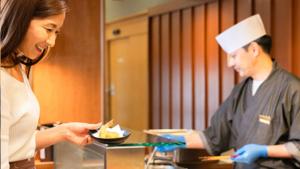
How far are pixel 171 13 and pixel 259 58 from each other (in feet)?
7.33

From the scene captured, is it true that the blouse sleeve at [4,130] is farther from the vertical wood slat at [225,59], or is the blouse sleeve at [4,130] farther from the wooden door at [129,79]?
the wooden door at [129,79]

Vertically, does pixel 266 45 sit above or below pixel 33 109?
above

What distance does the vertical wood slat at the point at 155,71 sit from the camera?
15.6 ft

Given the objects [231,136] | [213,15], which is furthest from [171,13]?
[231,136]

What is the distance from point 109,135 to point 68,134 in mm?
127

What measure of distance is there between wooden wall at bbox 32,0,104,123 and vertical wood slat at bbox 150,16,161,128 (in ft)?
6.85

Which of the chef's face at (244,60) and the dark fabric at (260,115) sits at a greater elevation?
the chef's face at (244,60)

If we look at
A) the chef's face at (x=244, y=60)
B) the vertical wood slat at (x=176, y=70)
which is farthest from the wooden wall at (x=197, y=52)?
the chef's face at (x=244, y=60)

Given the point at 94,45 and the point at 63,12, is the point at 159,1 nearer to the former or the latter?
the point at 94,45

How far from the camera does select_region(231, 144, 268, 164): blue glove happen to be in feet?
6.94

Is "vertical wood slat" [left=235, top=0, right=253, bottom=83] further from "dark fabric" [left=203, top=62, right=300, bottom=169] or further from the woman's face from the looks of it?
the woman's face

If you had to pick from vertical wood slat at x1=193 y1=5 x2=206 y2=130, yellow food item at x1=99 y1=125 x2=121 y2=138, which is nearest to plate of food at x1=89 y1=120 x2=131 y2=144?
yellow food item at x1=99 y1=125 x2=121 y2=138

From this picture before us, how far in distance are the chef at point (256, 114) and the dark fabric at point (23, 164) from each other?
951mm

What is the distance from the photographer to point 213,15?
12.6 feet
